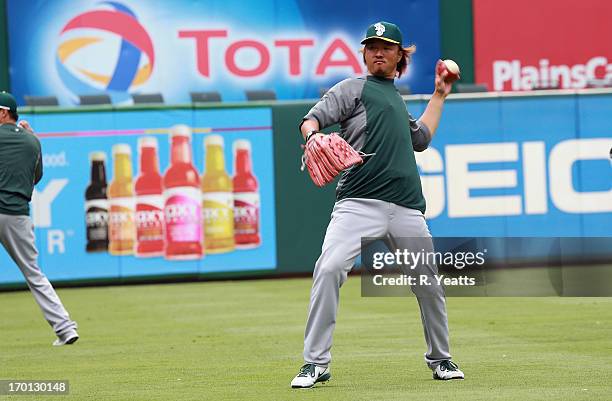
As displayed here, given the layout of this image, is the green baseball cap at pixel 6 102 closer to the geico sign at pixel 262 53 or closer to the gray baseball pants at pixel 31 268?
the gray baseball pants at pixel 31 268

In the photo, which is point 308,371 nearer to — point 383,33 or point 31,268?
point 383,33

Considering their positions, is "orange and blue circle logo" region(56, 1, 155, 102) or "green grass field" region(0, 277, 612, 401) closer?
"green grass field" region(0, 277, 612, 401)

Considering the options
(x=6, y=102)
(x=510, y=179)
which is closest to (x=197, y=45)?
(x=510, y=179)

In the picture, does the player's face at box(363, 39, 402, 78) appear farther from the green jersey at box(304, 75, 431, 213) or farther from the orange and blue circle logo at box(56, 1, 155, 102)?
the orange and blue circle logo at box(56, 1, 155, 102)

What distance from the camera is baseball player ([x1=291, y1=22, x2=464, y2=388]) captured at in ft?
25.7

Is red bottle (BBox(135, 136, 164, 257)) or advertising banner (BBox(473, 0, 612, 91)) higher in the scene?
advertising banner (BBox(473, 0, 612, 91))

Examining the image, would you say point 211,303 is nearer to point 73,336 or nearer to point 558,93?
point 73,336

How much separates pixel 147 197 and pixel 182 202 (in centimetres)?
45

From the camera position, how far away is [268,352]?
10172 millimetres

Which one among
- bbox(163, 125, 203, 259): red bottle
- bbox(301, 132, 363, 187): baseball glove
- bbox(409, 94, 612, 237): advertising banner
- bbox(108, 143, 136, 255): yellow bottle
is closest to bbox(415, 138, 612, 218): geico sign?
bbox(409, 94, 612, 237): advertising banner

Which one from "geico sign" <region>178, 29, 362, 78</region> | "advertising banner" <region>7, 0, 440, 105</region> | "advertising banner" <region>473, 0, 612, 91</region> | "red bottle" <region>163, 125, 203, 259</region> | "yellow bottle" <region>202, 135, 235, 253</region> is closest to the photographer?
"red bottle" <region>163, 125, 203, 259</region>

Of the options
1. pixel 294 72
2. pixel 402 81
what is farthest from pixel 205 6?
pixel 402 81

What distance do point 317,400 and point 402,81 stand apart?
1460 centimetres

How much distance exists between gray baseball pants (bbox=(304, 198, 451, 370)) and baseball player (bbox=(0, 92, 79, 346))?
388 centimetres
